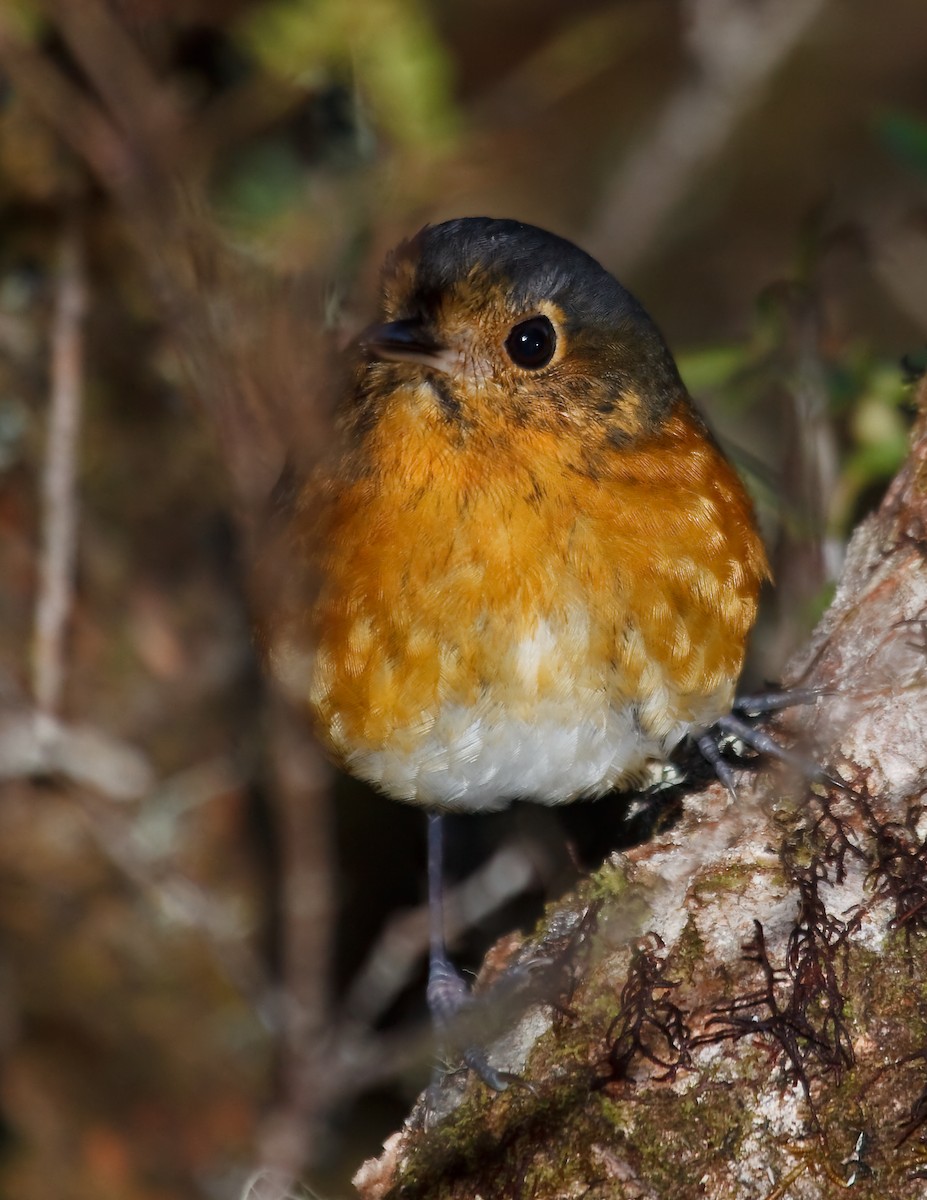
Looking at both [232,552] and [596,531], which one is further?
[232,552]

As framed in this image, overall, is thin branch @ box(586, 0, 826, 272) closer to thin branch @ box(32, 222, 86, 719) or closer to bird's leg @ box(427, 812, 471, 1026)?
thin branch @ box(32, 222, 86, 719)

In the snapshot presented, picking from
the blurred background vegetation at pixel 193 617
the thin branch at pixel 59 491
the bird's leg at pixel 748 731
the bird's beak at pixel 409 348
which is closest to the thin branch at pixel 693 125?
the blurred background vegetation at pixel 193 617

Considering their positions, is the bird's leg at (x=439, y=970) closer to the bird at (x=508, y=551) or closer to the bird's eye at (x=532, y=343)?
the bird at (x=508, y=551)

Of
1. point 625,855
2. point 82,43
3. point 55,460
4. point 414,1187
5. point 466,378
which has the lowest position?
point 414,1187

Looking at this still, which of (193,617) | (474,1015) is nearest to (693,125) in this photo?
(193,617)

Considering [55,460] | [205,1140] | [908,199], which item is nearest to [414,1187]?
[205,1140]

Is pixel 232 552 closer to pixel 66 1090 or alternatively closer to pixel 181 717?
pixel 181 717
